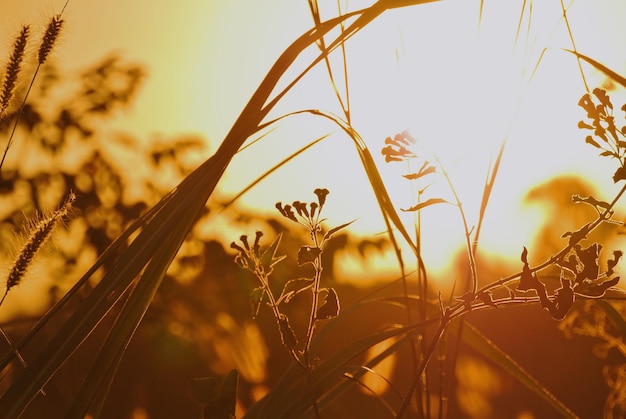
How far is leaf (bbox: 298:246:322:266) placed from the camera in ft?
1.95

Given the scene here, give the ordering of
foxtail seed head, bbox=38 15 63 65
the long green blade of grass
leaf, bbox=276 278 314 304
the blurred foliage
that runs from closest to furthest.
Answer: the long green blade of grass
leaf, bbox=276 278 314 304
foxtail seed head, bbox=38 15 63 65
the blurred foliage

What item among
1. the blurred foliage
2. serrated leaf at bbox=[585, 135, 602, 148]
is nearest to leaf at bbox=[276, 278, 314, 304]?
serrated leaf at bbox=[585, 135, 602, 148]

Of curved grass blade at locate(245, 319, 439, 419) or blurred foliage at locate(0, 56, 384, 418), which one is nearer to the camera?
curved grass blade at locate(245, 319, 439, 419)

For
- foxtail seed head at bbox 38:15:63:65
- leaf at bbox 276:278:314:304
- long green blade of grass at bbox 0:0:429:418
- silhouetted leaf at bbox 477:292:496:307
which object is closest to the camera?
long green blade of grass at bbox 0:0:429:418

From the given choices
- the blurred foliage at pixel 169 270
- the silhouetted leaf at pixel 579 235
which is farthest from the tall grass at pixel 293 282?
the blurred foliage at pixel 169 270

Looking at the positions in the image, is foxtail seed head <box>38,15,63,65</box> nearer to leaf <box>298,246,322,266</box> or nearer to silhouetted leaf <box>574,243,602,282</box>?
leaf <box>298,246,322,266</box>

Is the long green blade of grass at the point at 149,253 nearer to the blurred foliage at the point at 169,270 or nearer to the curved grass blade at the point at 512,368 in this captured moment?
the curved grass blade at the point at 512,368

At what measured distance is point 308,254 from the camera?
60 cm

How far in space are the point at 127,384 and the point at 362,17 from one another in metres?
1.93

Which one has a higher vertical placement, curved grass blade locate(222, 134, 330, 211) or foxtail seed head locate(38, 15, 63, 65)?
foxtail seed head locate(38, 15, 63, 65)

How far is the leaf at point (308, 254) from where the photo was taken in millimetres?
595

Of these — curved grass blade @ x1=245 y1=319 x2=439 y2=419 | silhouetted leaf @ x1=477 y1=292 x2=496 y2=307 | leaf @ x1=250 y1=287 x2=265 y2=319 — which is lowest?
curved grass blade @ x1=245 y1=319 x2=439 y2=419

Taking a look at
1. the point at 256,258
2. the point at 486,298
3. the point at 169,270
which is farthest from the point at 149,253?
the point at 169,270

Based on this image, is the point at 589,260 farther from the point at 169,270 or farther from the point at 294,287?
the point at 169,270
